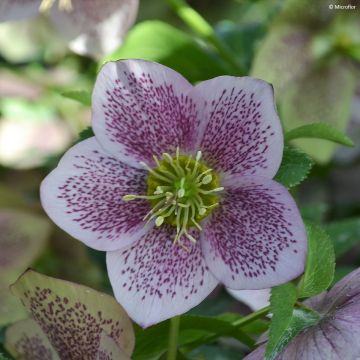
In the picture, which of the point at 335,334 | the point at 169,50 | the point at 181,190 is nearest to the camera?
the point at 335,334

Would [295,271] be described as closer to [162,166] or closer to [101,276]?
[162,166]

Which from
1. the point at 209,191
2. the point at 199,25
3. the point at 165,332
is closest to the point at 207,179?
the point at 209,191

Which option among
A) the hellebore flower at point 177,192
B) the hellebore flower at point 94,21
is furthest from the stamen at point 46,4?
the hellebore flower at point 177,192

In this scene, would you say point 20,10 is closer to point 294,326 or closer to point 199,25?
point 199,25

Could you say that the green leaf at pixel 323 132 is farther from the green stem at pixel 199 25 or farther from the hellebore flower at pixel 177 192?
the green stem at pixel 199 25

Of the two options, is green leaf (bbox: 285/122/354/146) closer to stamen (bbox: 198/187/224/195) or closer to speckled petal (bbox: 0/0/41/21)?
stamen (bbox: 198/187/224/195)
